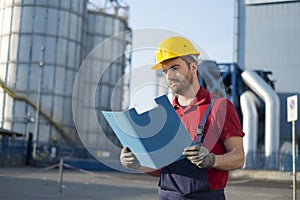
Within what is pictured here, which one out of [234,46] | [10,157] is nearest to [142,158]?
[10,157]

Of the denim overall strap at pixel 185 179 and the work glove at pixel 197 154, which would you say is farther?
the denim overall strap at pixel 185 179

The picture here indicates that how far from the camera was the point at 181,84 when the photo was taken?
2.19m

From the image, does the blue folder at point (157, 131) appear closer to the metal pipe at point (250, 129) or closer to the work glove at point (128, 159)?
the work glove at point (128, 159)

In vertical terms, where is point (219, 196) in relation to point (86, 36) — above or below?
below

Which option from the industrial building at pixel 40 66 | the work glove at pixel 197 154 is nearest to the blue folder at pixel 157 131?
the work glove at pixel 197 154

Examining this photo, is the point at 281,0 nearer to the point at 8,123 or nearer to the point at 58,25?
the point at 58,25

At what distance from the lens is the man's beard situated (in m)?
2.16

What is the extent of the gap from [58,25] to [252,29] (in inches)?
705

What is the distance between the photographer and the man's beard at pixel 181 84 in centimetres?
216

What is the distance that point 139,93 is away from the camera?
2195mm

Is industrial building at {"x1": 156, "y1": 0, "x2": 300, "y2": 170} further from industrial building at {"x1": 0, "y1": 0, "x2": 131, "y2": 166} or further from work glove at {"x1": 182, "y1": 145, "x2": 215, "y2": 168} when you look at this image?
work glove at {"x1": 182, "y1": 145, "x2": 215, "y2": 168}

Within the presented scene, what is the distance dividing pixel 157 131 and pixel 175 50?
463 mm

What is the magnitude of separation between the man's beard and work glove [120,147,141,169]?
0.43 metres

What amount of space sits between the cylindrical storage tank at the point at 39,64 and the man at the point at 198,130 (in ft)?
112
